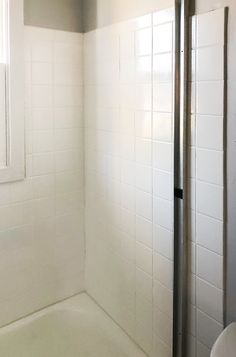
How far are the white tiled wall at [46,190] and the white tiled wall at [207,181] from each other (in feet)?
2.79

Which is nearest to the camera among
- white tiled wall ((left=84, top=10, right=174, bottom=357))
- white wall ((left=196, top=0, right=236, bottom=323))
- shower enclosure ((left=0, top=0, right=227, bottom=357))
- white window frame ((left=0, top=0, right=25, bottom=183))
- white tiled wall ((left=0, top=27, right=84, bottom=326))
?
white wall ((left=196, top=0, right=236, bottom=323))

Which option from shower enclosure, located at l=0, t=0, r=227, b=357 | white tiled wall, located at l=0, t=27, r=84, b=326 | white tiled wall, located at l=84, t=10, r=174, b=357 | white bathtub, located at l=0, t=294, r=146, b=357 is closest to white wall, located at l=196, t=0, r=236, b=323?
shower enclosure, located at l=0, t=0, r=227, b=357

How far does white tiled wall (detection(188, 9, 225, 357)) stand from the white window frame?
892 millimetres

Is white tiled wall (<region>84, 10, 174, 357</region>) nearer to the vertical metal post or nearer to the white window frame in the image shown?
the vertical metal post

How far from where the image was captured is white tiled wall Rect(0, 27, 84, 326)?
71.8 inches

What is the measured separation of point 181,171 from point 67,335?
3.77 feet

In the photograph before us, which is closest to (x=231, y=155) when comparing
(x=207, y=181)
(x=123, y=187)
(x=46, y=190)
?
(x=207, y=181)

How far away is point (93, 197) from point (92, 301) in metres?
0.63

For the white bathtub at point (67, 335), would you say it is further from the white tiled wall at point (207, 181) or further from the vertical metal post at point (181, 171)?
the white tiled wall at point (207, 181)

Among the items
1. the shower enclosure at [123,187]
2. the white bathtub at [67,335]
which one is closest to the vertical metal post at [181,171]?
the shower enclosure at [123,187]

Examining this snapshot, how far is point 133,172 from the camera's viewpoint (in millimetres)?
1659

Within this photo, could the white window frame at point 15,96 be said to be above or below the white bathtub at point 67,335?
above

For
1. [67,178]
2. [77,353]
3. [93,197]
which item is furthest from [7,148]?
[77,353]

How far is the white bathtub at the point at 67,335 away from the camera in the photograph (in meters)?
1.77
